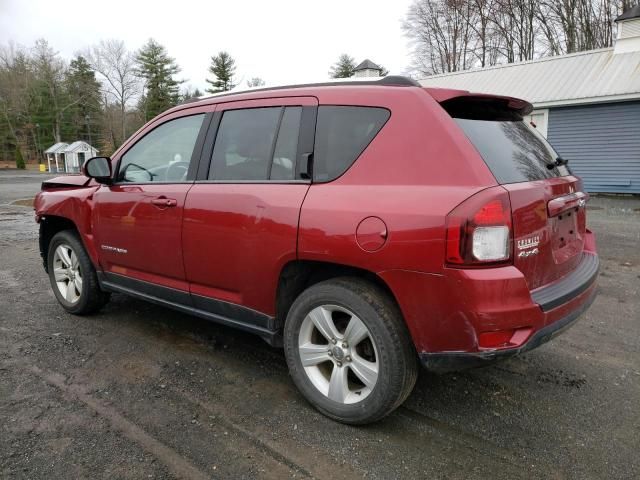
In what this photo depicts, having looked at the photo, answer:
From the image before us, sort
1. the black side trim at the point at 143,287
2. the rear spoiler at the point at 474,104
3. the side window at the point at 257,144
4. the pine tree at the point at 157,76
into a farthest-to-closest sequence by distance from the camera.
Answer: the pine tree at the point at 157,76, the black side trim at the point at 143,287, the side window at the point at 257,144, the rear spoiler at the point at 474,104

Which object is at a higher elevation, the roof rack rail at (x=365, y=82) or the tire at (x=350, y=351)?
the roof rack rail at (x=365, y=82)

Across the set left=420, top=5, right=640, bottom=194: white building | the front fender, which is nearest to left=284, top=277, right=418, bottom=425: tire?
the front fender

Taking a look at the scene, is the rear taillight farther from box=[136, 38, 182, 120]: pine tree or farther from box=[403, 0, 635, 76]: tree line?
box=[136, 38, 182, 120]: pine tree

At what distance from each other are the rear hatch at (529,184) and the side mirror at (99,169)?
2.74m

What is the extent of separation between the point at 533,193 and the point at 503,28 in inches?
1354

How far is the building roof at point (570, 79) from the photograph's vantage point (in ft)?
45.8

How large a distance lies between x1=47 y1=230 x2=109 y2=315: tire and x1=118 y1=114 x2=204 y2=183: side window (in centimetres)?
93

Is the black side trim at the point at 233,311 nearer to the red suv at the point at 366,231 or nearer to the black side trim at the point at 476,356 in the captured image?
the red suv at the point at 366,231

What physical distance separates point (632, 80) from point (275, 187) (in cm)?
1487

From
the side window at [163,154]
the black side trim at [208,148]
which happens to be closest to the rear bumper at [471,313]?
the black side trim at [208,148]

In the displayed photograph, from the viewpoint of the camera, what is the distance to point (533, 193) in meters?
2.40

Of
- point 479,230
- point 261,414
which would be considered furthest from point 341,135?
point 261,414

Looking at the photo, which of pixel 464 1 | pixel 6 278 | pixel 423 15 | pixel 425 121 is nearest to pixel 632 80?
pixel 425 121

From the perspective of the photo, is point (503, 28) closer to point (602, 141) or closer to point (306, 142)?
point (602, 141)
